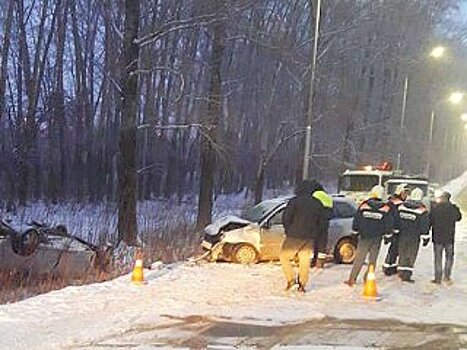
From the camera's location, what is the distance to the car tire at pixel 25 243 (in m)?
16.0

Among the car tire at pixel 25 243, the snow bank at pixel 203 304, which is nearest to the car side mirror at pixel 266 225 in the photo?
the snow bank at pixel 203 304

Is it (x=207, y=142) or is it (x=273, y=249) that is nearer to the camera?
(x=273, y=249)

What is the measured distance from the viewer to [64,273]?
16.0 m

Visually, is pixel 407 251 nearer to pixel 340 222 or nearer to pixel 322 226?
pixel 322 226

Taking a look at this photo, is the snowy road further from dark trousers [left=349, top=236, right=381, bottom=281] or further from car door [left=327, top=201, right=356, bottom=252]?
car door [left=327, top=201, right=356, bottom=252]

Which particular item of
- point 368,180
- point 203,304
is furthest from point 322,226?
point 368,180

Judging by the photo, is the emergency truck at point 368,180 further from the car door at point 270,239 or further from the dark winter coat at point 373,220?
the dark winter coat at point 373,220

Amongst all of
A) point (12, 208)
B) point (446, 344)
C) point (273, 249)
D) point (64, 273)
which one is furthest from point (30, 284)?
point (12, 208)

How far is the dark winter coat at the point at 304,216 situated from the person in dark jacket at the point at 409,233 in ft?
8.04

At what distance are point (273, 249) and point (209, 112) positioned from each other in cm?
800

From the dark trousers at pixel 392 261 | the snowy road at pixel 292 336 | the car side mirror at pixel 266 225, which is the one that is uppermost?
the car side mirror at pixel 266 225

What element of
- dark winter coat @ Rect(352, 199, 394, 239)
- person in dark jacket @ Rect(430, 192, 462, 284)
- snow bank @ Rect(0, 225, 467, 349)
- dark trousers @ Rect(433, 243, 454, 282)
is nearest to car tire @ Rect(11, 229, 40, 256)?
snow bank @ Rect(0, 225, 467, 349)

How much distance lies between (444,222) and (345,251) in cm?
351

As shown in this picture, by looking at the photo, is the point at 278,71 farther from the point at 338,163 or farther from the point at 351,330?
the point at 351,330
